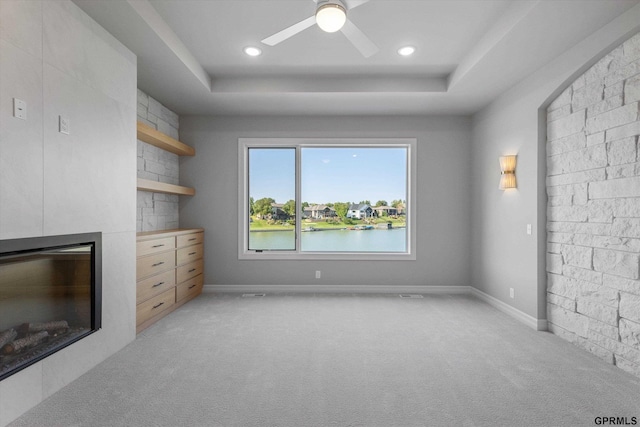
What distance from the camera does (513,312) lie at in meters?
3.64

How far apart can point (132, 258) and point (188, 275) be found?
140 cm

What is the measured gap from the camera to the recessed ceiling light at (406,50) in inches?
127

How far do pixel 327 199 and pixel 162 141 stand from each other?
7.95 feet

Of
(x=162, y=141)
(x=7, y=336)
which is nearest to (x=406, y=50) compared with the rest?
(x=162, y=141)

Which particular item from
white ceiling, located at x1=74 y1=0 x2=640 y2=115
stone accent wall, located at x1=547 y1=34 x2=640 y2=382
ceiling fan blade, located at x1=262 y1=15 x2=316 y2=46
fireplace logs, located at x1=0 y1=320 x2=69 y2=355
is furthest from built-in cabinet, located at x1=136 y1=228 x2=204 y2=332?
stone accent wall, located at x1=547 y1=34 x2=640 y2=382

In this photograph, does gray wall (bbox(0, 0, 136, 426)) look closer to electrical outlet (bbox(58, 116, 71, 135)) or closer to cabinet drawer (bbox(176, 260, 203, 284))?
electrical outlet (bbox(58, 116, 71, 135))

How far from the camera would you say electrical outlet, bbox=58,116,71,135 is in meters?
2.14

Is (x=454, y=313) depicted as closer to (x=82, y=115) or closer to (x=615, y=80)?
(x=615, y=80)

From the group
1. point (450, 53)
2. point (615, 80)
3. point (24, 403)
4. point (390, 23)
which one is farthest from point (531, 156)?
point (24, 403)

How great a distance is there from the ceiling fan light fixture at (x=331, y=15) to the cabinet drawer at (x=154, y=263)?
273 cm

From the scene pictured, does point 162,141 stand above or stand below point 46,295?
above

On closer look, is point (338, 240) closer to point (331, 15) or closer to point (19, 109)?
point (331, 15)

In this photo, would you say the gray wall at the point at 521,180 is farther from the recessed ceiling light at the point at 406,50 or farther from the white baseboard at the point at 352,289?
the recessed ceiling light at the point at 406,50

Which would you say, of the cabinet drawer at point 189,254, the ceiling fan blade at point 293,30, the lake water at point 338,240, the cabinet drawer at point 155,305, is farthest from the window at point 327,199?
the ceiling fan blade at point 293,30
